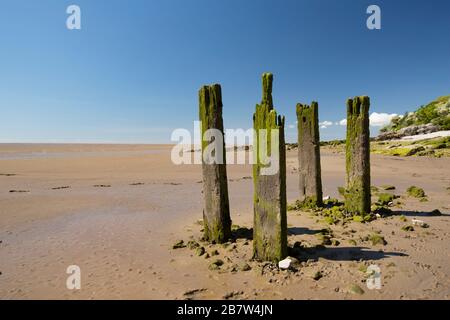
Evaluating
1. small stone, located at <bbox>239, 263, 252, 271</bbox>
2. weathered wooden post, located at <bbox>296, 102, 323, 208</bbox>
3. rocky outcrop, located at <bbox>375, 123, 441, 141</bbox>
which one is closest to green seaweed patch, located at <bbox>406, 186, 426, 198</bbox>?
weathered wooden post, located at <bbox>296, 102, 323, 208</bbox>

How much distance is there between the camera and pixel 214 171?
22.4 feet

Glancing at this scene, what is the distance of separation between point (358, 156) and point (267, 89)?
158 inches

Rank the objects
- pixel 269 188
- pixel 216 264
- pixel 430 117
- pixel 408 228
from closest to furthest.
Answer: pixel 269 188 → pixel 216 264 → pixel 408 228 → pixel 430 117

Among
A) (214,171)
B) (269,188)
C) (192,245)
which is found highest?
(214,171)

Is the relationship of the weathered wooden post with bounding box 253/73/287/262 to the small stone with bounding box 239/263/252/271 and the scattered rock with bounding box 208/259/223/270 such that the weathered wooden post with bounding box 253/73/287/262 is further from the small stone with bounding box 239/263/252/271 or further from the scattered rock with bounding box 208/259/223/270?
the scattered rock with bounding box 208/259/223/270

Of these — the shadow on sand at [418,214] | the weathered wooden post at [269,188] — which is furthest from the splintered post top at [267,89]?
the shadow on sand at [418,214]

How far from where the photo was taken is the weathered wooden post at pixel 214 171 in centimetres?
677

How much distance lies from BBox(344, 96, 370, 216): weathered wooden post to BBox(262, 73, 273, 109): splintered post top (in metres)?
3.54

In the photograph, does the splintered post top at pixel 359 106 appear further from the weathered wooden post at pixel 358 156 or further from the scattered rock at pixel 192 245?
the scattered rock at pixel 192 245

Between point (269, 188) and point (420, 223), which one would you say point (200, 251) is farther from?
point (420, 223)

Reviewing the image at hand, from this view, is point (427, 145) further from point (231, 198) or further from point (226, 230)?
point (226, 230)

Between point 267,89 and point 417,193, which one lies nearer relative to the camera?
point 267,89

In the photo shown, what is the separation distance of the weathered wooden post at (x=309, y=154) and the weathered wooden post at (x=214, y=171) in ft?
13.5

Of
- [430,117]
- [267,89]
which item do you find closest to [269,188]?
[267,89]
